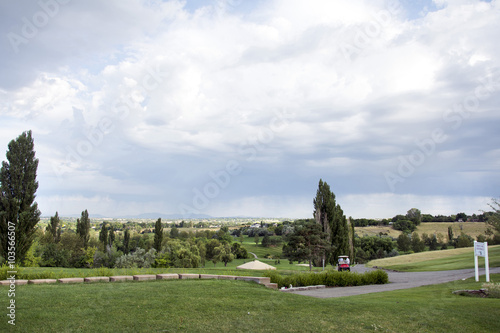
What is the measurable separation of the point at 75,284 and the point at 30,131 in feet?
54.6

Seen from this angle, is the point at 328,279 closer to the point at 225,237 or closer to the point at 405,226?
the point at 225,237

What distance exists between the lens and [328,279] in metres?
16.2

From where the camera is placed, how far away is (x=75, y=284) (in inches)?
409

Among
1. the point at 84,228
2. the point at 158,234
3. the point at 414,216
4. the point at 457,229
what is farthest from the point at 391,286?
the point at 414,216

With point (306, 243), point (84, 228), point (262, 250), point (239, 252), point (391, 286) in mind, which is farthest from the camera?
point (262, 250)

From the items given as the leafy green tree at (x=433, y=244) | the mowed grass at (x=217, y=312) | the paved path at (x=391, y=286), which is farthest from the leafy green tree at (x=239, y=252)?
the mowed grass at (x=217, y=312)

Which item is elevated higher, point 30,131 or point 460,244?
point 30,131

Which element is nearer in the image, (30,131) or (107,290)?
(107,290)

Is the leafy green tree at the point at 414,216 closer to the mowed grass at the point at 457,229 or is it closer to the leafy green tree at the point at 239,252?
the mowed grass at the point at 457,229

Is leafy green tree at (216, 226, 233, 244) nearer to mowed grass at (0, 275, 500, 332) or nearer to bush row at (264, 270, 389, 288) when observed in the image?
bush row at (264, 270, 389, 288)

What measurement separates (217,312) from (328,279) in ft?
34.1

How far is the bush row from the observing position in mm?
15250

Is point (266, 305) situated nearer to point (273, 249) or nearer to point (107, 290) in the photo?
point (107, 290)

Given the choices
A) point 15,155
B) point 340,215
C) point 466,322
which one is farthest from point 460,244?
point 15,155
